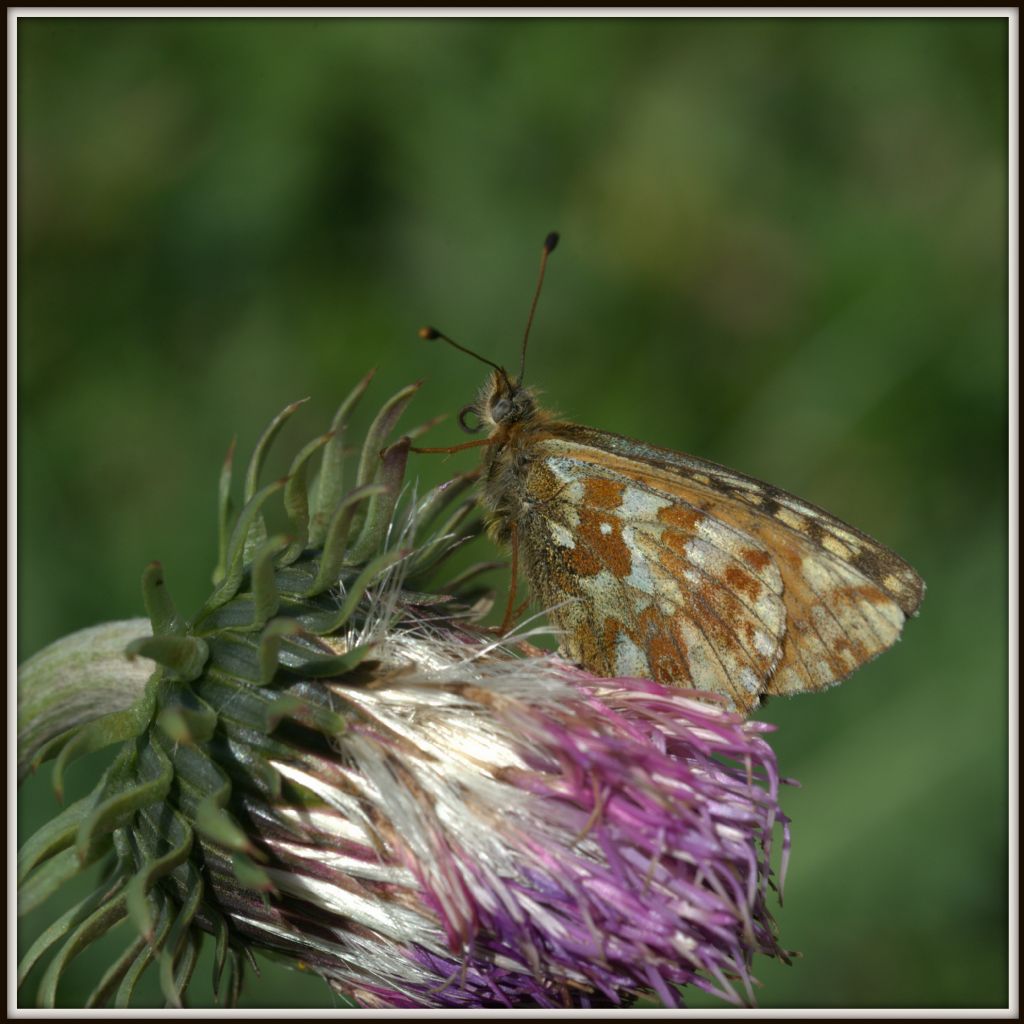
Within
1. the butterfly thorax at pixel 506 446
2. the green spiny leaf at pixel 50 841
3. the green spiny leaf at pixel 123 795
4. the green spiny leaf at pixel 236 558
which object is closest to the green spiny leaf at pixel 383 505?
the green spiny leaf at pixel 236 558

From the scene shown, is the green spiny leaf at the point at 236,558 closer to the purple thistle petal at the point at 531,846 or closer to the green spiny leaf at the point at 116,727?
the green spiny leaf at the point at 116,727

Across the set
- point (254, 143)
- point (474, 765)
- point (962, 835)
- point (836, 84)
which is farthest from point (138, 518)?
point (836, 84)

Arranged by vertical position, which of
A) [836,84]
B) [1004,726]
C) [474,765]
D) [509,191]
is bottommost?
[1004,726]

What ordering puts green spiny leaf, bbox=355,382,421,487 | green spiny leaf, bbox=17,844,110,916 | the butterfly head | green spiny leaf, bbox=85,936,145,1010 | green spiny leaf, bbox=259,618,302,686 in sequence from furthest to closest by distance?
1. the butterfly head
2. green spiny leaf, bbox=355,382,421,487
3. green spiny leaf, bbox=85,936,145,1010
4. green spiny leaf, bbox=259,618,302,686
5. green spiny leaf, bbox=17,844,110,916

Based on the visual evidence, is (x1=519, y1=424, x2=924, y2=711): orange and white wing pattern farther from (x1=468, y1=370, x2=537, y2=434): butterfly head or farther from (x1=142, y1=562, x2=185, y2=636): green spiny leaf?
(x1=142, y1=562, x2=185, y2=636): green spiny leaf

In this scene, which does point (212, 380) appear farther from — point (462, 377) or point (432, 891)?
point (432, 891)

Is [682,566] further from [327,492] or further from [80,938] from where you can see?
[80,938]

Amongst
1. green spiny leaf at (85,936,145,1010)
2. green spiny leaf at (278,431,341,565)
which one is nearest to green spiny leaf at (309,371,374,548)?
green spiny leaf at (278,431,341,565)
